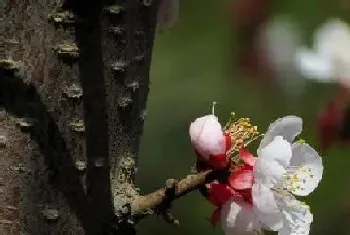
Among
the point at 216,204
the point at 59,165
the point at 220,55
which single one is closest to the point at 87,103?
the point at 59,165

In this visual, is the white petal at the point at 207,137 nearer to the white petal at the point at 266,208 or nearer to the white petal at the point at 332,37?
the white petal at the point at 266,208

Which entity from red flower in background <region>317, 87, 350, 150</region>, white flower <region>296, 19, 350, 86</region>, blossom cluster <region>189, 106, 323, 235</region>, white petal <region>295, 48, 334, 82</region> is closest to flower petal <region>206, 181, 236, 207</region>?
blossom cluster <region>189, 106, 323, 235</region>

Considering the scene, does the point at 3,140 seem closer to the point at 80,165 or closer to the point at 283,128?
the point at 80,165

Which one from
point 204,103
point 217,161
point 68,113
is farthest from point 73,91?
point 204,103

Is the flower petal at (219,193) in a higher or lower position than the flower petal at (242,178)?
lower

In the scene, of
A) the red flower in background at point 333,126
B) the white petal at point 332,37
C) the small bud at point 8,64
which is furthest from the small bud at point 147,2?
the white petal at point 332,37

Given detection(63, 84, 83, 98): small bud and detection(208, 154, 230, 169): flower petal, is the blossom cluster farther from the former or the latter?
detection(63, 84, 83, 98): small bud
